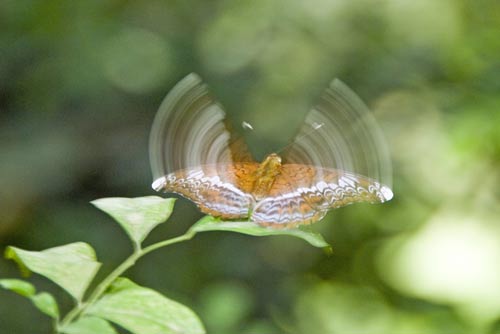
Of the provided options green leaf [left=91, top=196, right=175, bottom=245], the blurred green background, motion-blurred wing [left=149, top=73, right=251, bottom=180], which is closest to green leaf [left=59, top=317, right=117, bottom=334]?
green leaf [left=91, top=196, right=175, bottom=245]

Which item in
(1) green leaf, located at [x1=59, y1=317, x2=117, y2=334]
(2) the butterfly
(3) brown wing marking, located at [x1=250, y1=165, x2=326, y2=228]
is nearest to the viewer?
(1) green leaf, located at [x1=59, y1=317, x2=117, y2=334]

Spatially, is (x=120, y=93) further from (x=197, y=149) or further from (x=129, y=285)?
(x=129, y=285)

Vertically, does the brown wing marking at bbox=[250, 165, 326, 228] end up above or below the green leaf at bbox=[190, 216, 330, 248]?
above

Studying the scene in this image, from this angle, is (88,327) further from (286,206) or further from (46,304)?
(286,206)

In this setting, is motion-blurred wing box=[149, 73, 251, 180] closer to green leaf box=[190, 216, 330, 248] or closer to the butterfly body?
the butterfly body

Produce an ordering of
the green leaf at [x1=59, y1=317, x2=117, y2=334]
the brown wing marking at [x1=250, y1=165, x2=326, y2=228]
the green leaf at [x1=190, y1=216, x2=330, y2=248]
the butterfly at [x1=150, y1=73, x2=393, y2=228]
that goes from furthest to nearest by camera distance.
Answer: the butterfly at [x1=150, y1=73, x2=393, y2=228]
the brown wing marking at [x1=250, y1=165, x2=326, y2=228]
the green leaf at [x1=190, y1=216, x2=330, y2=248]
the green leaf at [x1=59, y1=317, x2=117, y2=334]

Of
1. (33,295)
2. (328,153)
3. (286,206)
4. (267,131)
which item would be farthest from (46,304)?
(267,131)

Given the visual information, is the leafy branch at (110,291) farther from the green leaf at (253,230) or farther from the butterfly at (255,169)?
the butterfly at (255,169)

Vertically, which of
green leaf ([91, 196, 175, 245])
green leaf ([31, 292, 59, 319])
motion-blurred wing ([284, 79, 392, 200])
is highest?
motion-blurred wing ([284, 79, 392, 200])
